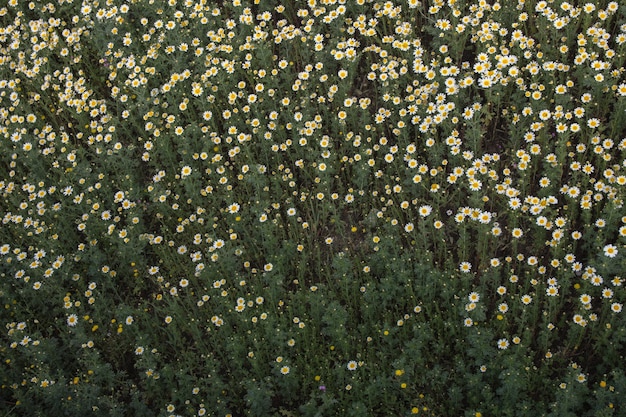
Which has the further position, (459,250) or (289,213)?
(289,213)

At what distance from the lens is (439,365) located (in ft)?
15.0

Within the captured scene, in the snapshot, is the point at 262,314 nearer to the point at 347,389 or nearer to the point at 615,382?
the point at 347,389

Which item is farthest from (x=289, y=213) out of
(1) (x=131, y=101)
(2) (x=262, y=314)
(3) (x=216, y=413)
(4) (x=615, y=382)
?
(4) (x=615, y=382)

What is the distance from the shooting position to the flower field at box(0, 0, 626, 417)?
457 centimetres

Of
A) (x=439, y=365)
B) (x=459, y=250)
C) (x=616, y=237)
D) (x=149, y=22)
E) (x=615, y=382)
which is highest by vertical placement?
(x=149, y=22)

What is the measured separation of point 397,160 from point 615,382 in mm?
2467

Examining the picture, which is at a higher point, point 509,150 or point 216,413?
point 509,150

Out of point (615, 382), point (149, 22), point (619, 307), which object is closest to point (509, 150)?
point (619, 307)

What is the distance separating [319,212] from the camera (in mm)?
5559

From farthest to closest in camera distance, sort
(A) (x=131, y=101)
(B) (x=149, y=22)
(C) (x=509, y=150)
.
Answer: (B) (x=149, y=22)
(A) (x=131, y=101)
(C) (x=509, y=150)

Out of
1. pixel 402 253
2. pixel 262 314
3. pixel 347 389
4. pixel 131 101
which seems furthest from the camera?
pixel 131 101

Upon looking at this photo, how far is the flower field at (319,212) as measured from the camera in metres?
4.57

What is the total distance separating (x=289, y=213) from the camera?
17.5 ft

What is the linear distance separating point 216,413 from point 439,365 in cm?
170
